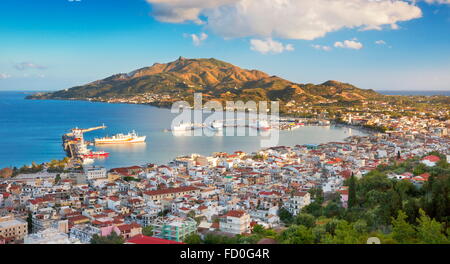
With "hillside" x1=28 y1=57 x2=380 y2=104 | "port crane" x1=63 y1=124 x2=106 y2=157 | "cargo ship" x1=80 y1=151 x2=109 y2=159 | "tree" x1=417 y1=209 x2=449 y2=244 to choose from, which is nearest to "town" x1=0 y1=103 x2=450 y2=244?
"cargo ship" x1=80 y1=151 x2=109 y2=159

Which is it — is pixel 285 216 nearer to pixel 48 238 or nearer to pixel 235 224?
pixel 235 224

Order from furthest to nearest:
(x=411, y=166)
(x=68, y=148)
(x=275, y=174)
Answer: (x=68, y=148), (x=275, y=174), (x=411, y=166)

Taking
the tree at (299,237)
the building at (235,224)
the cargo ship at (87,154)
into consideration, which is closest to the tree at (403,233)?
the tree at (299,237)

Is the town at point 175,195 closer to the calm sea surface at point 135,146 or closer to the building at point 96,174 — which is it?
the building at point 96,174

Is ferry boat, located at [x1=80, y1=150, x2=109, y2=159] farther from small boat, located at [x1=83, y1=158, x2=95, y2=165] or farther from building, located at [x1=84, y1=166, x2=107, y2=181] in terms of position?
building, located at [x1=84, y1=166, x2=107, y2=181]

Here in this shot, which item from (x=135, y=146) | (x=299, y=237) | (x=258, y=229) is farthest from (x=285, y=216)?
(x=135, y=146)
